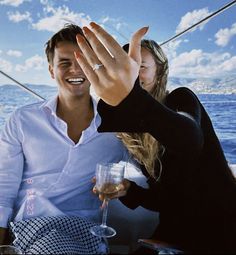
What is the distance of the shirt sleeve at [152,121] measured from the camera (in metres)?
0.62

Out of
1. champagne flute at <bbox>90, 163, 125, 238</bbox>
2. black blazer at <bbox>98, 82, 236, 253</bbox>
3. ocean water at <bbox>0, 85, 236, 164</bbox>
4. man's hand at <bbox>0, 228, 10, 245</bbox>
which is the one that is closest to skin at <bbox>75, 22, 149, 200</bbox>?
black blazer at <bbox>98, 82, 236, 253</bbox>

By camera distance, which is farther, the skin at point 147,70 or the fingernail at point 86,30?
the skin at point 147,70

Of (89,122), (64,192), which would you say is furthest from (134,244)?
(89,122)

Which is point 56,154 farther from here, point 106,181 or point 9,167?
point 106,181

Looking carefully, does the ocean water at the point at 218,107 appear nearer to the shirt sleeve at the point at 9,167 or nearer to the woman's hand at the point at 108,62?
the shirt sleeve at the point at 9,167

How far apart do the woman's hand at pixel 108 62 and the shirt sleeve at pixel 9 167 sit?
83cm

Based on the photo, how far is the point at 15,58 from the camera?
1661 cm

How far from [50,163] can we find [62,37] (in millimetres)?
501

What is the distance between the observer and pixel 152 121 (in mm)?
640

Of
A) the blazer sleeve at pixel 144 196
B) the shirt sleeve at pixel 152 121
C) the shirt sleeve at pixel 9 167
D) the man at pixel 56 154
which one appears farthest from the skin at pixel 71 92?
the shirt sleeve at pixel 152 121

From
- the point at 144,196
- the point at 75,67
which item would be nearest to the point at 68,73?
the point at 75,67

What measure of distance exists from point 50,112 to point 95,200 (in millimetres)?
386

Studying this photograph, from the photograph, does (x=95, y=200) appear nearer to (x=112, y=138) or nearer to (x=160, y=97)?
(x=112, y=138)

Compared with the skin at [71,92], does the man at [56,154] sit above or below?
below
